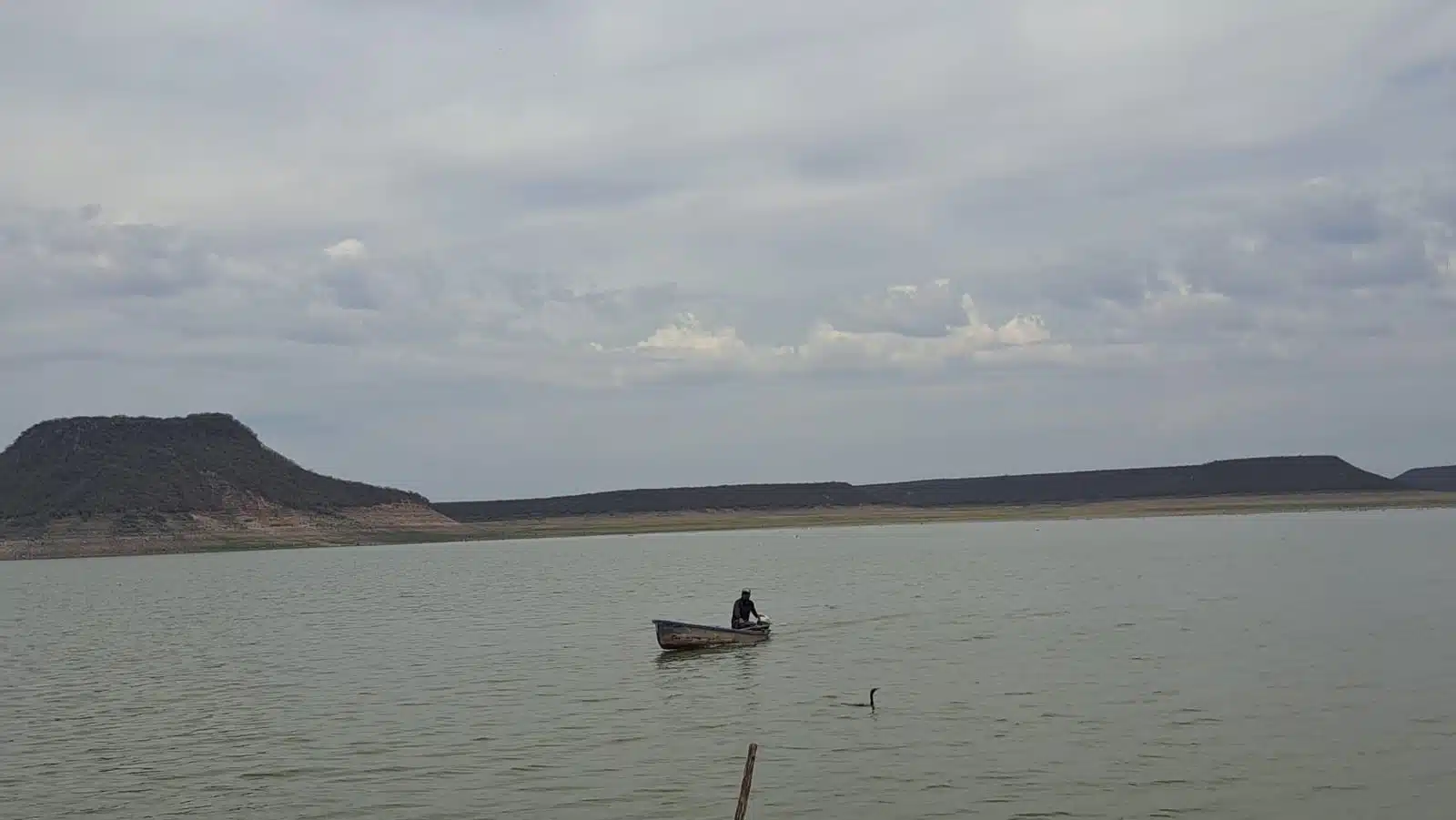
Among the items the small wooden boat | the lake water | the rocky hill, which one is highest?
the rocky hill

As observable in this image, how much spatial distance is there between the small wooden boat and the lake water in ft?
4.02

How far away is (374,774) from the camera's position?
26.2 metres

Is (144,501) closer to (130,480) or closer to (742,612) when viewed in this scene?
(130,480)

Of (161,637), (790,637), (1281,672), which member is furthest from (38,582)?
(1281,672)

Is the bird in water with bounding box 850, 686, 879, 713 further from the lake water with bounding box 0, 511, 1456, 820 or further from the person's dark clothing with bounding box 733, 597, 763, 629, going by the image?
the person's dark clothing with bounding box 733, 597, 763, 629

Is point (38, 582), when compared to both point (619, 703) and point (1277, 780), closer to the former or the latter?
point (619, 703)

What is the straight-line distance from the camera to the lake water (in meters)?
23.6

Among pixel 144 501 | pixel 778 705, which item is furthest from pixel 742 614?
pixel 144 501

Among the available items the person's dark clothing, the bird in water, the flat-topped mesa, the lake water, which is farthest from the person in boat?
the flat-topped mesa

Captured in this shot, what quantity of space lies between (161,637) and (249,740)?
30.1m

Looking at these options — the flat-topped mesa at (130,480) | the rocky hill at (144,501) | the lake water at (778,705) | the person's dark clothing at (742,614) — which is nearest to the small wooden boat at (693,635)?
the person's dark clothing at (742,614)

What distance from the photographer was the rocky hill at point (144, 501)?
171 metres

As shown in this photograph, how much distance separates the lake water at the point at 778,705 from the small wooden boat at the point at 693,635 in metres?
1.23

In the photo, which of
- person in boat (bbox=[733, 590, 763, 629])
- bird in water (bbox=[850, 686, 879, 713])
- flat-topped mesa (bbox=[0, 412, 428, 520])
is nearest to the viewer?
bird in water (bbox=[850, 686, 879, 713])
